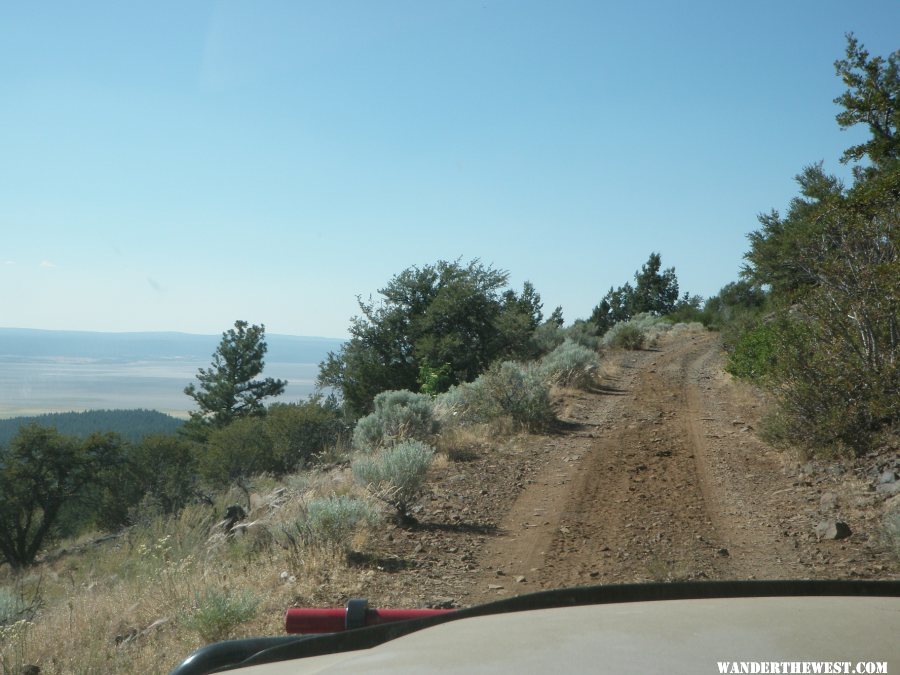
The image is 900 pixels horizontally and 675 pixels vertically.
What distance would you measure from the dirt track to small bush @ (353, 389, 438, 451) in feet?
4.83

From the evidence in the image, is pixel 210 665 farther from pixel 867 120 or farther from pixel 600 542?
pixel 867 120

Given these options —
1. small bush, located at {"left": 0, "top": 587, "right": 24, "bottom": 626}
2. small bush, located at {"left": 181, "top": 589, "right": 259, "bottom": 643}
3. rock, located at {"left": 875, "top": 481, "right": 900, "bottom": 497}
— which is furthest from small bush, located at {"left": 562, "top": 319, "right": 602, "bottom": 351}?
small bush, located at {"left": 181, "top": 589, "right": 259, "bottom": 643}

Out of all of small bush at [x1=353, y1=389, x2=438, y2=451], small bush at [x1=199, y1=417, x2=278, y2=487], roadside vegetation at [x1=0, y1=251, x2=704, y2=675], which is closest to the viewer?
roadside vegetation at [x1=0, y1=251, x2=704, y2=675]

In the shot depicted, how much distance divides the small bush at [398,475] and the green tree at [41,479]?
111 ft

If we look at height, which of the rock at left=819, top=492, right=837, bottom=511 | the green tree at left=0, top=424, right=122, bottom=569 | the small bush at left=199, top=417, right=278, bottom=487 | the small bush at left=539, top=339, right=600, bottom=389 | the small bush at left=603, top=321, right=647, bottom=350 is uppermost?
the small bush at left=603, top=321, right=647, bottom=350

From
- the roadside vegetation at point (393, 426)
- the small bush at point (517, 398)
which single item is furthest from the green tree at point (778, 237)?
the small bush at point (517, 398)

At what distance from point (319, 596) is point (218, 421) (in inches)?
2080

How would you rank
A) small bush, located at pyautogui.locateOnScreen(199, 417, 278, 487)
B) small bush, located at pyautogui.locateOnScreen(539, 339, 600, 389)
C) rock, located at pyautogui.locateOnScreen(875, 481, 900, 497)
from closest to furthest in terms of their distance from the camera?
rock, located at pyautogui.locateOnScreen(875, 481, 900, 497)
small bush, located at pyautogui.locateOnScreen(539, 339, 600, 389)
small bush, located at pyautogui.locateOnScreen(199, 417, 278, 487)

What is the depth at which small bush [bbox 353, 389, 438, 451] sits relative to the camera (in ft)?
41.0

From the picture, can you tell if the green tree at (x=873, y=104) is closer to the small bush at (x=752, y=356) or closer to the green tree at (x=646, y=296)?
the small bush at (x=752, y=356)

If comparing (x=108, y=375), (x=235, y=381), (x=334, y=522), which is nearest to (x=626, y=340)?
(x=334, y=522)

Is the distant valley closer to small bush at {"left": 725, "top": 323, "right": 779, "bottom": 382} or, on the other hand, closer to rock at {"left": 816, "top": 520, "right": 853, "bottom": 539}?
small bush at {"left": 725, "top": 323, "right": 779, "bottom": 382}

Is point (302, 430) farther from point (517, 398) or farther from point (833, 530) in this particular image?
point (833, 530)

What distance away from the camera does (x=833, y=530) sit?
6.75 meters
